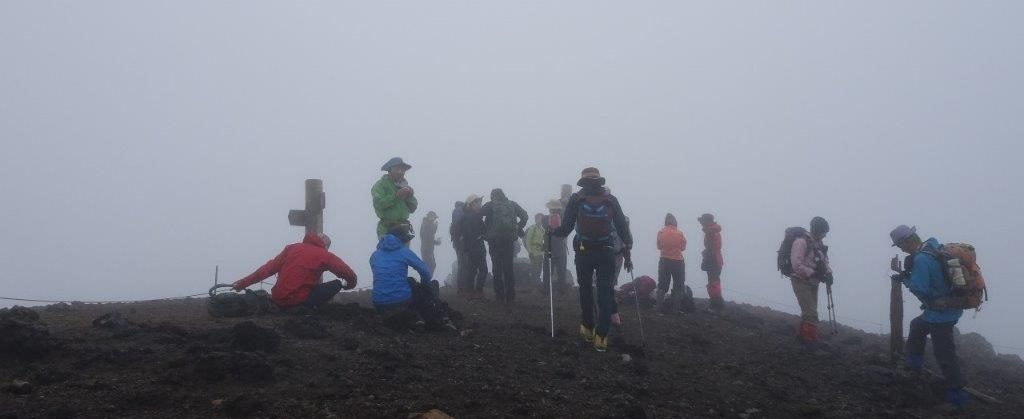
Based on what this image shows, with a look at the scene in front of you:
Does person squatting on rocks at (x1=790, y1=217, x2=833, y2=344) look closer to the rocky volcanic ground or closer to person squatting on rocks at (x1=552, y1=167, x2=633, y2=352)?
the rocky volcanic ground

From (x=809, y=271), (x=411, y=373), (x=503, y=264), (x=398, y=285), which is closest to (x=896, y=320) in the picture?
(x=809, y=271)

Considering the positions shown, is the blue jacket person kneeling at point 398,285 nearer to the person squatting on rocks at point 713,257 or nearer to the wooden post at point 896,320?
the wooden post at point 896,320

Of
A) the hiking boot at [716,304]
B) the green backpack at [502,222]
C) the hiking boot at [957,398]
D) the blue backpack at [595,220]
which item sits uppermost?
the green backpack at [502,222]

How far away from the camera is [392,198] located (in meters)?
12.2

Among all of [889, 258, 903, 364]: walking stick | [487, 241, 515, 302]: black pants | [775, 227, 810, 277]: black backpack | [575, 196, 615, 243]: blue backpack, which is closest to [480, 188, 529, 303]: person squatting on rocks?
[487, 241, 515, 302]: black pants

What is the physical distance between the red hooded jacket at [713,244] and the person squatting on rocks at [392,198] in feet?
25.1

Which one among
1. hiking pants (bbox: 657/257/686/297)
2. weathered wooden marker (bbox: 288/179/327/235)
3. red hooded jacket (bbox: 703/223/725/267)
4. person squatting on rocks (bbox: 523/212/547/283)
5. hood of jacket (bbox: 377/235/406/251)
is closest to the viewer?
hood of jacket (bbox: 377/235/406/251)

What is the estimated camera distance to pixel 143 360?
692 centimetres

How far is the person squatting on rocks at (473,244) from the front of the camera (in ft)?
49.8

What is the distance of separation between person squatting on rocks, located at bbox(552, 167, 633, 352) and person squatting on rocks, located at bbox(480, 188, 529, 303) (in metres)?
3.92

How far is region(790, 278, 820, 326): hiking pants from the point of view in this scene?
39.3ft

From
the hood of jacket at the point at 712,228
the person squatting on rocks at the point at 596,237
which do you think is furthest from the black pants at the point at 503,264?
the hood of jacket at the point at 712,228

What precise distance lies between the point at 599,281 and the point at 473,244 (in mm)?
5465

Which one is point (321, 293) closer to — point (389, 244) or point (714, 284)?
point (389, 244)
